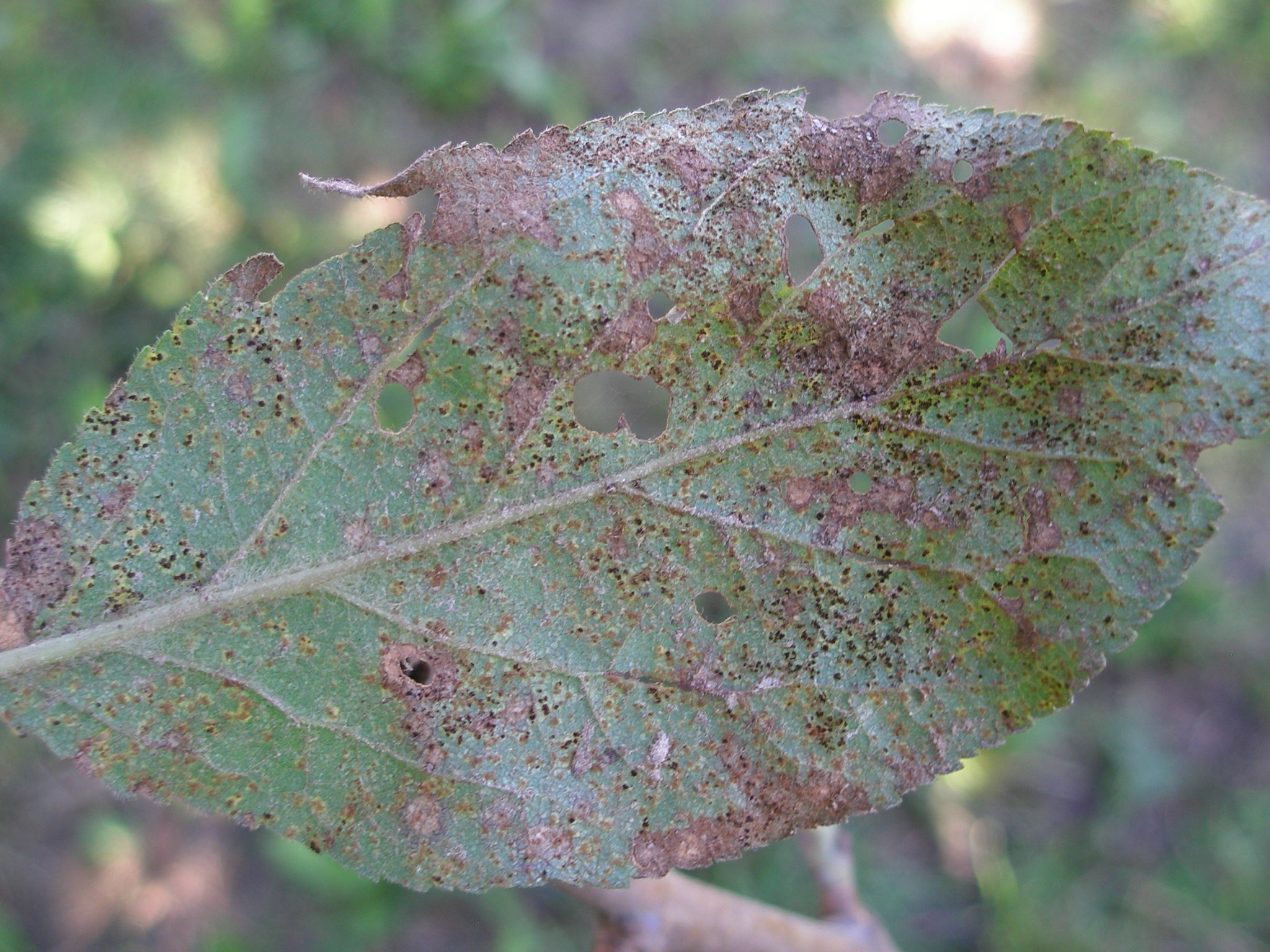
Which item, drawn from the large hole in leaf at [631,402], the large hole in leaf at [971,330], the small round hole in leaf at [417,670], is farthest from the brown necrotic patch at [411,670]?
the large hole in leaf at [971,330]

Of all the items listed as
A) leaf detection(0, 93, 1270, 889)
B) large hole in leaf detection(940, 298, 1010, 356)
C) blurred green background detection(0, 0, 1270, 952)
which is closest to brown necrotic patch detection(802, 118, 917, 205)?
leaf detection(0, 93, 1270, 889)

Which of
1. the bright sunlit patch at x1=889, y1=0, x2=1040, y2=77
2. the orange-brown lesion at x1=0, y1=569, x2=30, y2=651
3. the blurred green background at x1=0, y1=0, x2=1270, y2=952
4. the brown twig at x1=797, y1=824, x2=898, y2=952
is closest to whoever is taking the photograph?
the orange-brown lesion at x1=0, y1=569, x2=30, y2=651

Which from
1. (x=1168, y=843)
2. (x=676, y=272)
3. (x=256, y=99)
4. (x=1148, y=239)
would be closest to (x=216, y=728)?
(x=676, y=272)

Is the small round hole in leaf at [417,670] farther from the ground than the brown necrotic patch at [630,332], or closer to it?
closer to it

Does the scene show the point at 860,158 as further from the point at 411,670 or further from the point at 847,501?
the point at 411,670

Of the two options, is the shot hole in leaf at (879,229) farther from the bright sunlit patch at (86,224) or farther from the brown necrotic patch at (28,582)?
the bright sunlit patch at (86,224)

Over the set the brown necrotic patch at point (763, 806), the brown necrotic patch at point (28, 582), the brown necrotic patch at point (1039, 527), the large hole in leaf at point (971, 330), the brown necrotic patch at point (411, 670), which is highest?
the large hole in leaf at point (971, 330)

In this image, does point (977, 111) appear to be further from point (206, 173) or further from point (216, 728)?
point (206, 173)

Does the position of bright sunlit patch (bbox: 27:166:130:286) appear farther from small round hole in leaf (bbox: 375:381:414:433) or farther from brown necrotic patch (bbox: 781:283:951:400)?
brown necrotic patch (bbox: 781:283:951:400)
